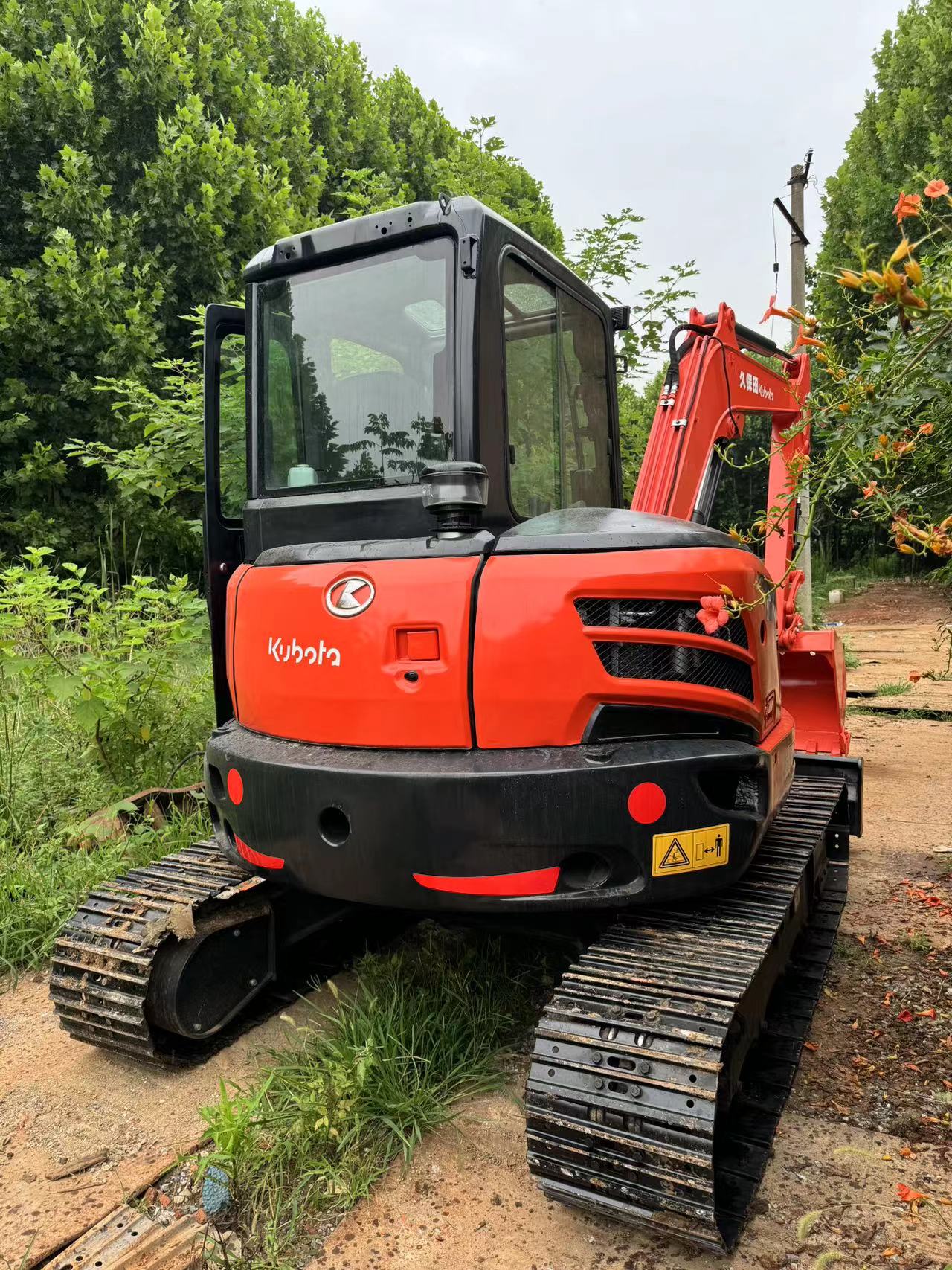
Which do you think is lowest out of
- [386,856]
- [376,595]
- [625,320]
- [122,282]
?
[386,856]

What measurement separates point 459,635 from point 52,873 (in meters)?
2.74

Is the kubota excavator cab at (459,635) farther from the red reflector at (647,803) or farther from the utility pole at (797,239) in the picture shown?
the utility pole at (797,239)

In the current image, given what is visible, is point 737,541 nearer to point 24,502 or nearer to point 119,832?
point 119,832

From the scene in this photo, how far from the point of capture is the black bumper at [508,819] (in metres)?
2.45

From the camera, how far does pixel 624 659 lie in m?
2.51

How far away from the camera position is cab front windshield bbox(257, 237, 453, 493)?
2748mm

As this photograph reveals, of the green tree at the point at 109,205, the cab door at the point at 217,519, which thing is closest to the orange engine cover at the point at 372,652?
the cab door at the point at 217,519

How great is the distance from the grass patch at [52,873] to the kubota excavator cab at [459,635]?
1.48 meters

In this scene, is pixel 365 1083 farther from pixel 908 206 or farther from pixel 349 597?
pixel 908 206

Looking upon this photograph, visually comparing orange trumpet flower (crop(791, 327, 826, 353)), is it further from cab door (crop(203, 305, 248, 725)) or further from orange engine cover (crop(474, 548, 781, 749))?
cab door (crop(203, 305, 248, 725))

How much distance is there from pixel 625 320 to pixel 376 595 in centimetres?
196

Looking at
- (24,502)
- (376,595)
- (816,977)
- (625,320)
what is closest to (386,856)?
(376,595)

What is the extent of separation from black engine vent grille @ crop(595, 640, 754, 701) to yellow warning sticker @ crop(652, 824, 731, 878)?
0.39m

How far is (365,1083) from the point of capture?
2.73 m
